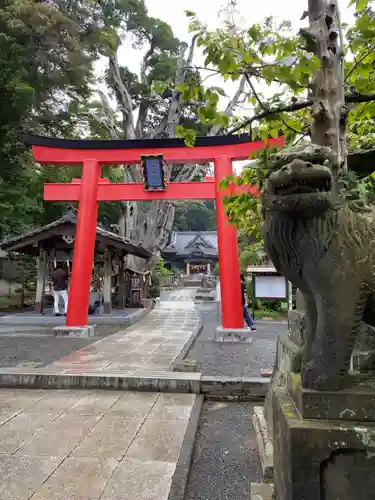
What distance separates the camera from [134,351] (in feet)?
23.3

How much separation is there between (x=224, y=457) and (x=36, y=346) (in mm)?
5952

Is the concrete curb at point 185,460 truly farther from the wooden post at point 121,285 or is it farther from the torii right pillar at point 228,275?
the wooden post at point 121,285

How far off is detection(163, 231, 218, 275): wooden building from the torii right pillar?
2954 cm

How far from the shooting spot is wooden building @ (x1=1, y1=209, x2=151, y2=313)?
12516 mm

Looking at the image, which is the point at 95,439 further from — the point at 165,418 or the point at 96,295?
the point at 96,295

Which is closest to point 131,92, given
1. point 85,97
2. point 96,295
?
point 85,97

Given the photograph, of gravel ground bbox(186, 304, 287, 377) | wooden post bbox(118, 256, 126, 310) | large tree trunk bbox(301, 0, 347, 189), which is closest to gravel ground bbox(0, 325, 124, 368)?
gravel ground bbox(186, 304, 287, 377)

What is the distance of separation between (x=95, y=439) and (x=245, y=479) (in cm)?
135

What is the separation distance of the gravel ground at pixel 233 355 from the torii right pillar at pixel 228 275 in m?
0.29

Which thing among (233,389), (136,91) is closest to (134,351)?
(233,389)

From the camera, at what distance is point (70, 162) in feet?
29.6

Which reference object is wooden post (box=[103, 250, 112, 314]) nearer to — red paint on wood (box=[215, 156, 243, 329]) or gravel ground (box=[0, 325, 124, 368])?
gravel ground (box=[0, 325, 124, 368])

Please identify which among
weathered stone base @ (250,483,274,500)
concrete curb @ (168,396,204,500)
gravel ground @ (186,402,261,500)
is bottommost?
gravel ground @ (186,402,261,500)

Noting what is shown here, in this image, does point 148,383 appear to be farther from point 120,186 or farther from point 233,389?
point 120,186
